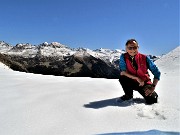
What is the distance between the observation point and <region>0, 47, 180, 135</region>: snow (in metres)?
3.64

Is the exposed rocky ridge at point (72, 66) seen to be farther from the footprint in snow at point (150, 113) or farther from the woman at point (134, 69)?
the footprint in snow at point (150, 113)

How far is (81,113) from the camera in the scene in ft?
14.2

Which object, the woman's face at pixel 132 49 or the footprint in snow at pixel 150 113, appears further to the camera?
the woman's face at pixel 132 49

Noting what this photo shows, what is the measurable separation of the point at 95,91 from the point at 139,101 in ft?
3.76

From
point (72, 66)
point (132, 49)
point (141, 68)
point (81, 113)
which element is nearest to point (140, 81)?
point (141, 68)

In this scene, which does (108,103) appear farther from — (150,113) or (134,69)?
(150,113)

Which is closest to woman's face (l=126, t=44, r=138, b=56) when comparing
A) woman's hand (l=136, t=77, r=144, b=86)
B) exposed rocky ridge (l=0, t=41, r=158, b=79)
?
woman's hand (l=136, t=77, r=144, b=86)

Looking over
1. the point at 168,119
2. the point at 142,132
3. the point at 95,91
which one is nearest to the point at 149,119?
the point at 168,119

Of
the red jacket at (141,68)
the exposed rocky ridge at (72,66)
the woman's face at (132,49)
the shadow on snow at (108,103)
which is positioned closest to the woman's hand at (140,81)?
the red jacket at (141,68)

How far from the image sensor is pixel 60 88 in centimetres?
619

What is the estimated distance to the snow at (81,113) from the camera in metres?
3.64

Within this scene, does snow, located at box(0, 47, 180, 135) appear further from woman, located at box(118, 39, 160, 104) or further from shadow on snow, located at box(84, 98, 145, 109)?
woman, located at box(118, 39, 160, 104)

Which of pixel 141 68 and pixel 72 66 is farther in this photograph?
pixel 72 66

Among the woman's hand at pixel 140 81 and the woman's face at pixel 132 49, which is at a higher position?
the woman's face at pixel 132 49
